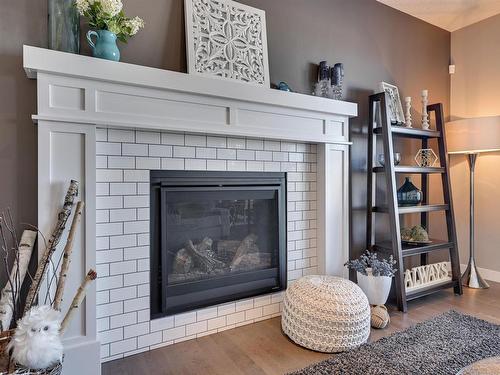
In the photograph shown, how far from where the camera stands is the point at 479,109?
3.43 meters

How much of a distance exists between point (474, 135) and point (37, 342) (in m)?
3.63

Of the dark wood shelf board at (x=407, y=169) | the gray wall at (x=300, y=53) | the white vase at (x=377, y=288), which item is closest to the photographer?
the gray wall at (x=300, y=53)

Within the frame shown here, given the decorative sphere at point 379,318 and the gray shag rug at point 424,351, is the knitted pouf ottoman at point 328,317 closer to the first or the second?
the gray shag rug at point 424,351

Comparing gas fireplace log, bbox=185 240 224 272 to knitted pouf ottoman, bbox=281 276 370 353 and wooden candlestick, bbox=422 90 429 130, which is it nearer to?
knitted pouf ottoman, bbox=281 276 370 353

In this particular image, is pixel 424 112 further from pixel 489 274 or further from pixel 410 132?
pixel 489 274

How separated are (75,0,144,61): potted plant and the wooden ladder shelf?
6.53 feet

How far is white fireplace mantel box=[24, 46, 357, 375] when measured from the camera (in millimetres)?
1605

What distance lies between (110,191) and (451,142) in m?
3.20

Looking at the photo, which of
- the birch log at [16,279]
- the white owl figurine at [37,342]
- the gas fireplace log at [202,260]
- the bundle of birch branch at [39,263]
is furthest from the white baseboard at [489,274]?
the birch log at [16,279]

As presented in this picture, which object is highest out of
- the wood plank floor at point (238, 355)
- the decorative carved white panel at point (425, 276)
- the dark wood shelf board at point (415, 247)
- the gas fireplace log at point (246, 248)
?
the gas fireplace log at point (246, 248)

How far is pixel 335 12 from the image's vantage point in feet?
9.01

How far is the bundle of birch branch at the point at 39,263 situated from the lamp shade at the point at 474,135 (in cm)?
333

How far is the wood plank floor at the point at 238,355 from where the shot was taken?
1.77 metres

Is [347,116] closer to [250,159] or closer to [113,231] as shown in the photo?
[250,159]
